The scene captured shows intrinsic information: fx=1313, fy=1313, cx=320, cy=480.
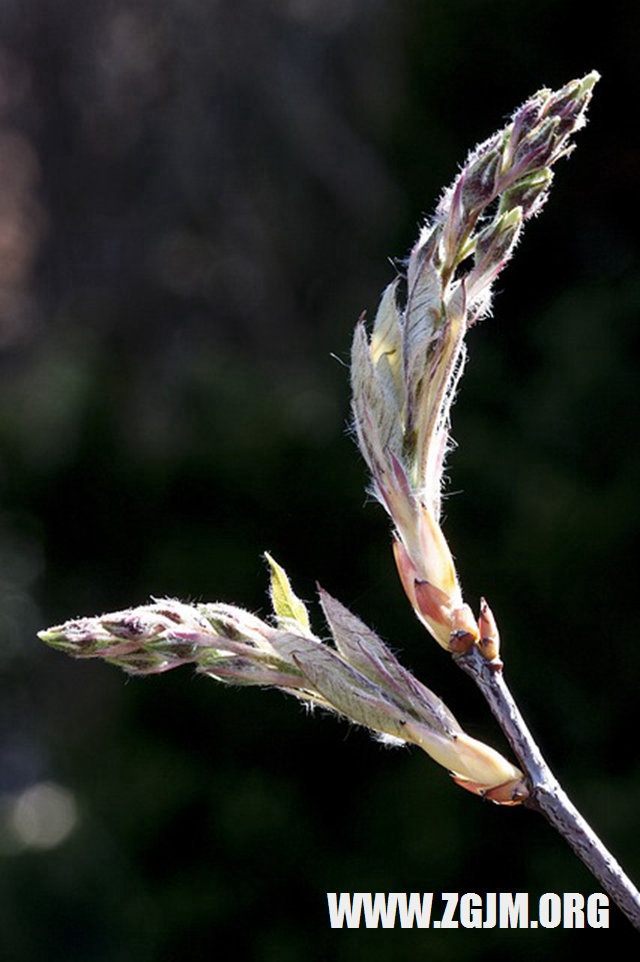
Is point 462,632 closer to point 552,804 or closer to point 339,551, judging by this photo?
point 552,804

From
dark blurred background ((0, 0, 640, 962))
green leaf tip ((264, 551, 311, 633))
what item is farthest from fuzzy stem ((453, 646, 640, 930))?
dark blurred background ((0, 0, 640, 962))

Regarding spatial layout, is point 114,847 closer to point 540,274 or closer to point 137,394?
point 137,394

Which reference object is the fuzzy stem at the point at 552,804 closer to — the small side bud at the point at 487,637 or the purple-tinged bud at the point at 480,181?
the small side bud at the point at 487,637

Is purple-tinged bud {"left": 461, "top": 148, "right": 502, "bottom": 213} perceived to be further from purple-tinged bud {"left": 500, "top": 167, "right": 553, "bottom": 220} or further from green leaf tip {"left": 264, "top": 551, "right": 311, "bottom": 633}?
green leaf tip {"left": 264, "top": 551, "right": 311, "bottom": 633}

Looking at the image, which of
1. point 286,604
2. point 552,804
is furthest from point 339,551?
point 552,804

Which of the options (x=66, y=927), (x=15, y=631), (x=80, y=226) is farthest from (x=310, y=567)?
(x=80, y=226)

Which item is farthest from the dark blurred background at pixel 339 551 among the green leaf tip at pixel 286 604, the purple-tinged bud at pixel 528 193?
the purple-tinged bud at pixel 528 193
